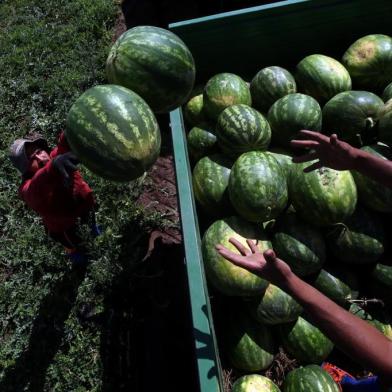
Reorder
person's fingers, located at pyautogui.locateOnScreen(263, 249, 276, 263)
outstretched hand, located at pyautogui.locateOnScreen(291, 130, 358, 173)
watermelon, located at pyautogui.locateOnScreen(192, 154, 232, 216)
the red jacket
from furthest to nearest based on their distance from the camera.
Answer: the red jacket
watermelon, located at pyautogui.locateOnScreen(192, 154, 232, 216)
outstretched hand, located at pyautogui.locateOnScreen(291, 130, 358, 173)
person's fingers, located at pyautogui.locateOnScreen(263, 249, 276, 263)

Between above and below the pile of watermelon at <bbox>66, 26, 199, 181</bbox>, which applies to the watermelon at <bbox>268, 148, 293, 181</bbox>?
below

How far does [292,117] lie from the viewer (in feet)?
9.10

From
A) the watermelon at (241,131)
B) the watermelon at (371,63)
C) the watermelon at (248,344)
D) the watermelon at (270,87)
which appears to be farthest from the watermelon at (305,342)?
the watermelon at (371,63)

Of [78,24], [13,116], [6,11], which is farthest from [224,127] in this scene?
[6,11]

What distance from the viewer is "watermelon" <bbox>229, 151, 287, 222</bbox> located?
92.5 inches

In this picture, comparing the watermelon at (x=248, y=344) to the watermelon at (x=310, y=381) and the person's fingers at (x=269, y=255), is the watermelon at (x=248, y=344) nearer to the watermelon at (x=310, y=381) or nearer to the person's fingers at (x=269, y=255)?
the watermelon at (x=310, y=381)

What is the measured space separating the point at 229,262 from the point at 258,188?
454mm

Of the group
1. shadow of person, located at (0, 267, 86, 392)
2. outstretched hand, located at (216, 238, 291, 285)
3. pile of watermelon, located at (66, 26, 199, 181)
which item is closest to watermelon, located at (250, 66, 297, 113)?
pile of watermelon, located at (66, 26, 199, 181)

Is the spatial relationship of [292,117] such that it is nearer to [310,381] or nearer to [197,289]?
[197,289]

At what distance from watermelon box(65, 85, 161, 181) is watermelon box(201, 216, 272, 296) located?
84 centimetres

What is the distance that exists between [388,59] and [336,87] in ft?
1.49

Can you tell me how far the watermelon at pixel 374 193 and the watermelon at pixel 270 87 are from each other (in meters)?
0.88

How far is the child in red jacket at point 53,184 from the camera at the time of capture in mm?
2746

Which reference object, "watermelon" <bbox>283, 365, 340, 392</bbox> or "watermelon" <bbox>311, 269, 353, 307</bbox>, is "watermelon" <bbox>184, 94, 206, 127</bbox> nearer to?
"watermelon" <bbox>311, 269, 353, 307</bbox>
